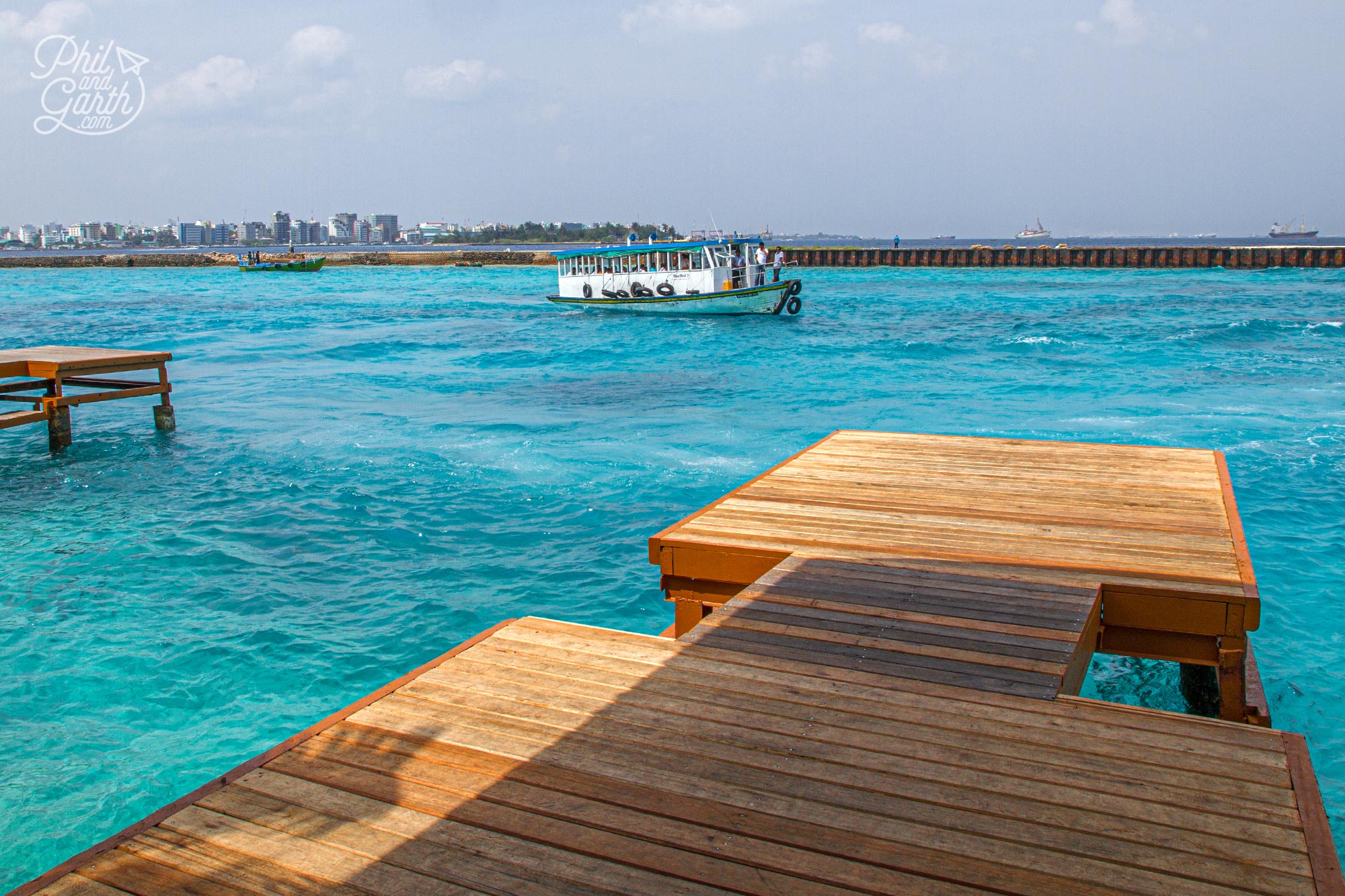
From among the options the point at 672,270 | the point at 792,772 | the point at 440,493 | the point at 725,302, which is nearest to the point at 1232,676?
the point at 792,772

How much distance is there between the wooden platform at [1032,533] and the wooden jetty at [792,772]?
49 mm

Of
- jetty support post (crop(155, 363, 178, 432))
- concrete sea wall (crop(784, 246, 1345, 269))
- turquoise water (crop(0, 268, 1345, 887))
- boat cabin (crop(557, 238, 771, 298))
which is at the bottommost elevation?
turquoise water (crop(0, 268, 1345, 887))

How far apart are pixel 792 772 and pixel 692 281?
104ft

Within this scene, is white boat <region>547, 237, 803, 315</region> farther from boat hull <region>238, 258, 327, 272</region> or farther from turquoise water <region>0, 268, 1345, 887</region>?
boat hull <region>238, 258, 327, 272</region>

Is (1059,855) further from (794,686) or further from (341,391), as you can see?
(341,391)

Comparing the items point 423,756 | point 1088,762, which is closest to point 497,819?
point 423,756

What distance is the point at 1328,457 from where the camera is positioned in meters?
12.7

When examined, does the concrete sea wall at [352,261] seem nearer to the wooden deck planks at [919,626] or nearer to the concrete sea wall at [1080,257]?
the concrete sea wall at [1080,257]

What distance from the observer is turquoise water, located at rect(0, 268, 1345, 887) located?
257 inches

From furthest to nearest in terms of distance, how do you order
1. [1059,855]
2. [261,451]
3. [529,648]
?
1. [261,451]
2. [529,648]
3. [1059,855]

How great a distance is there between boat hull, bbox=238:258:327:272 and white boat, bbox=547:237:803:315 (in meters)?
49.2

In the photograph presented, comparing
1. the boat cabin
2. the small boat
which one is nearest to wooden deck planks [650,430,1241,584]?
the boat cabin

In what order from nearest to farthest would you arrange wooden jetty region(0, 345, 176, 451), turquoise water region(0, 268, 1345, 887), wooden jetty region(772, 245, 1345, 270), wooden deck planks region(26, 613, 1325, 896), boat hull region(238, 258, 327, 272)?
wooden deck planks region(26, 613, 1325, 896) → turquoise water region(0, 268, 1345, 887) → wooden jetty region(0, 345, 176, 451) → wooden jetty region(772, 245, 1345, 270) → boat hull region(238, 258, 327, 272)

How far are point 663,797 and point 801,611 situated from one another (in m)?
1.75
